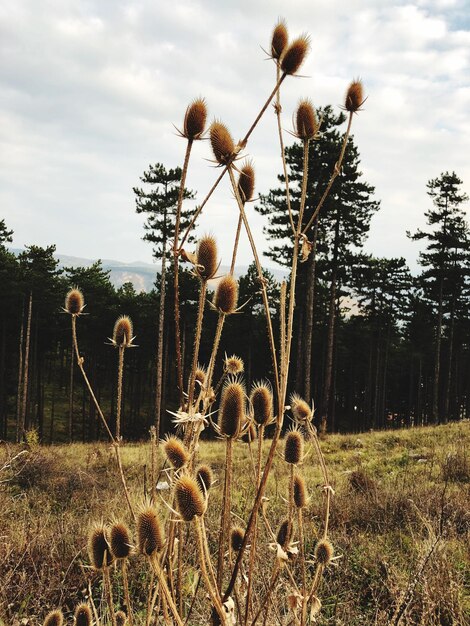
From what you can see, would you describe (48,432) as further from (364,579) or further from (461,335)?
(364,579)

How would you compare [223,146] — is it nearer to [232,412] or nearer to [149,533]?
[232,412]

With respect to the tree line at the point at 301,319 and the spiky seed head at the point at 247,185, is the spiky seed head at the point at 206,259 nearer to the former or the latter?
the spiky seed head at the point at 247,185

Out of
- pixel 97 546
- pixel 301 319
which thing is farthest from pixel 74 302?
pixel 301 319

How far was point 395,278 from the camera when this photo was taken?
→ 3466cm

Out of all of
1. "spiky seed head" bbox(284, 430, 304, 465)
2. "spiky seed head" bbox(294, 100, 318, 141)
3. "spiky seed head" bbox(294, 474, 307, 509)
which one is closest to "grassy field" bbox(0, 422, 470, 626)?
"spiky seed head" bbox(294, 474, 307, 509)

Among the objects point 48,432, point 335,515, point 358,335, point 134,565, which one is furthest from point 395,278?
point 134,565

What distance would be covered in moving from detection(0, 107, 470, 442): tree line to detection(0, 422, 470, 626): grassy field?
27.3 feet

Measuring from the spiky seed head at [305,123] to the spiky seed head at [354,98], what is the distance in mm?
307

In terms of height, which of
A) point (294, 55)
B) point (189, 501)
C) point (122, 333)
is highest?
point (294, 55)

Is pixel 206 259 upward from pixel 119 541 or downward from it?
upward

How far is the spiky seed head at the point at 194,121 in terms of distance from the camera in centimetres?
129

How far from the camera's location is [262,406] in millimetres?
1430

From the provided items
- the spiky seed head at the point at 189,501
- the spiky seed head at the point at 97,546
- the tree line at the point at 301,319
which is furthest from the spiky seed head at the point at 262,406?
the tree line at the point at 301,319

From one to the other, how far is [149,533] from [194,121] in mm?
1036
